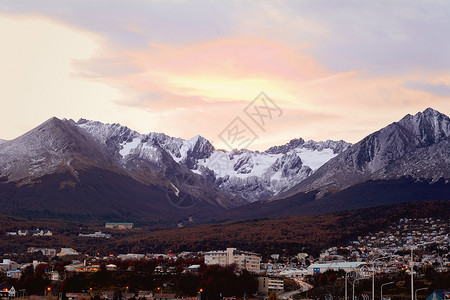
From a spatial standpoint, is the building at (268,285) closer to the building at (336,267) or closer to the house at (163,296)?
the building at (336,267)

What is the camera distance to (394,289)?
5315 inches

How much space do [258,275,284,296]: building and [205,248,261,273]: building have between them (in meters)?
22.1

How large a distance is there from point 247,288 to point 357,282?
67.9ft

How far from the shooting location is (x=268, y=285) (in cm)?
16125

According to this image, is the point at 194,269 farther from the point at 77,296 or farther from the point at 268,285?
the point at 77,296

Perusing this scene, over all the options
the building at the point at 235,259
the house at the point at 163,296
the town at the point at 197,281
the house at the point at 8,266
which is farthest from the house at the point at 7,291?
the building at the point at 235,259

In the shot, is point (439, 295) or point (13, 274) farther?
point (13, 274)

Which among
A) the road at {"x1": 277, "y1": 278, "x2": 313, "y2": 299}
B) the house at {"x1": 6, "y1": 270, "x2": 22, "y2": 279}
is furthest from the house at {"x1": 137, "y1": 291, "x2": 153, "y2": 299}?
the house at {"x1": 6, "y1": 270, "x2": 22, "y2": 279}

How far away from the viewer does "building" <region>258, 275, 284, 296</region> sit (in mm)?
158750

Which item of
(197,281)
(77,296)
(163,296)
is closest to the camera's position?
(77,296)

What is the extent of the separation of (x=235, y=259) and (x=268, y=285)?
29.9 metres

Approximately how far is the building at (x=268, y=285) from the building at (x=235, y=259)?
2210cm

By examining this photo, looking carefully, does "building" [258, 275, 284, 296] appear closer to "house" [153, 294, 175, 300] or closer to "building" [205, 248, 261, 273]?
"building" [205, 248, 261, 273]

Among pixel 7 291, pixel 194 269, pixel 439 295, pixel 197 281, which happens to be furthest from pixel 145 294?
pixel 439 295
